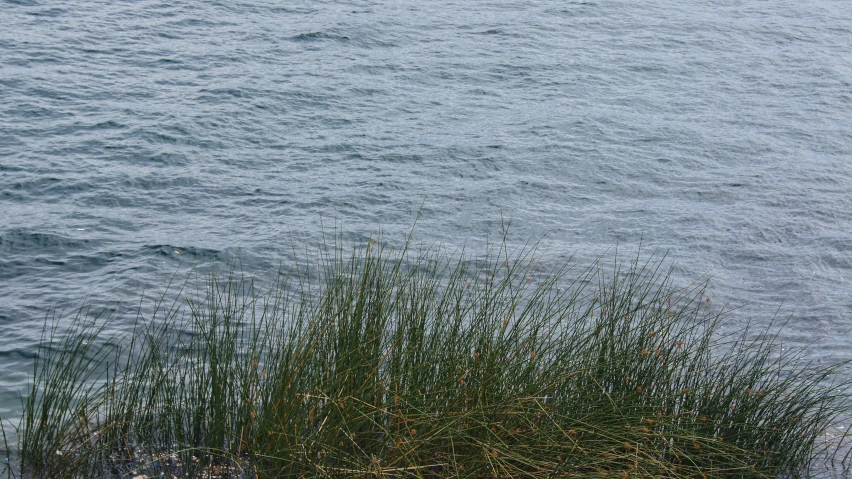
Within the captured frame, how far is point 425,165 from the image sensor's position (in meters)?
10.7

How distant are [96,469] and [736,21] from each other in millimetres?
17726

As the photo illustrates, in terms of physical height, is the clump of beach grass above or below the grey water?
above

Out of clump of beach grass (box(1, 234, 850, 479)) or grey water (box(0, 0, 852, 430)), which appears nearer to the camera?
clump of beach grass (box(1, 234, 850, 479))

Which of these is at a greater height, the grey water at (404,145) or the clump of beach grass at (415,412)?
the clump of beach grass at (415,412)

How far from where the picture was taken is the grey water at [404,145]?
25.9ft

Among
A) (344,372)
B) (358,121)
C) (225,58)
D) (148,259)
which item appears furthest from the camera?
(225,58)

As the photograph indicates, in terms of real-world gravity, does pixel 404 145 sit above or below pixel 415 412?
below

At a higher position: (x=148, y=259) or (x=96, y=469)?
(x=96, y=469)

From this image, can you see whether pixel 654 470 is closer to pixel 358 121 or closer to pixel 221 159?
pixel 221 159

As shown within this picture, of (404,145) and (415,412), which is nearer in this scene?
(415,412)

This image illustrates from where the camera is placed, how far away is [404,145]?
1121 cm

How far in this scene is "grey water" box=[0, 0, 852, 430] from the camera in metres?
7.89

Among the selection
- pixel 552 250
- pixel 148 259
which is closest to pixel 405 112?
pixel 552 250

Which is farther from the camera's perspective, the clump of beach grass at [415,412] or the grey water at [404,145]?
the grey water at [404,145]
